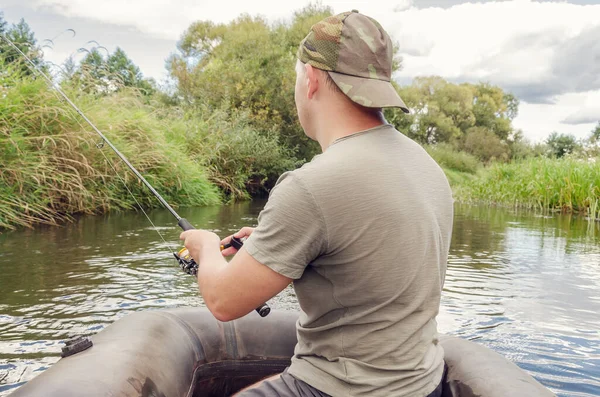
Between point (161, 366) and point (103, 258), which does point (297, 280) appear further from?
point (103, 258)

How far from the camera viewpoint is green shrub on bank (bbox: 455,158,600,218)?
12484 mm

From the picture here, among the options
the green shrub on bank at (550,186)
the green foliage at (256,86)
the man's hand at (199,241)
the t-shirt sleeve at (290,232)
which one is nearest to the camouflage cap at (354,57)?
the t-shirt sleeve at (290,232)

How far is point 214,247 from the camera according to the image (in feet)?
6.19

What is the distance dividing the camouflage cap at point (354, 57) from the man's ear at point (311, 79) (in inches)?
0.8

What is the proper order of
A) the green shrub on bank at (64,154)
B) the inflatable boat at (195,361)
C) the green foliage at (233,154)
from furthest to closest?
the green foliage at (233,154), the green shrub on bank at (64,154), the inflatable boat at (195,361)

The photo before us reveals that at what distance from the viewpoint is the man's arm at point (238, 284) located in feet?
5.11

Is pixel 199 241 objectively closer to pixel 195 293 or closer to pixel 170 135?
pixel 195 293

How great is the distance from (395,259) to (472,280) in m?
4.25

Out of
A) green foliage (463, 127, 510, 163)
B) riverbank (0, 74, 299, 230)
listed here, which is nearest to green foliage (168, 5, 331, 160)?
riverbank (0, 74, 299, 230)

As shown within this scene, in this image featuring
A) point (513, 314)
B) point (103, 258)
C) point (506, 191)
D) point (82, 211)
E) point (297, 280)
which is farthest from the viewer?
point (506, 191)

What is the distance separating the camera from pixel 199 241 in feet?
6.44

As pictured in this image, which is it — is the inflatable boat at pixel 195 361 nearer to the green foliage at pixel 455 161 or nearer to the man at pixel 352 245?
the man at pixel 352 245

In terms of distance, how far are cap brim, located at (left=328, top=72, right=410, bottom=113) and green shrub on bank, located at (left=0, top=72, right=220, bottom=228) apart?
6.74 m

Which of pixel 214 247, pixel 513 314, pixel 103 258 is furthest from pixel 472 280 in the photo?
pixel 214 247
